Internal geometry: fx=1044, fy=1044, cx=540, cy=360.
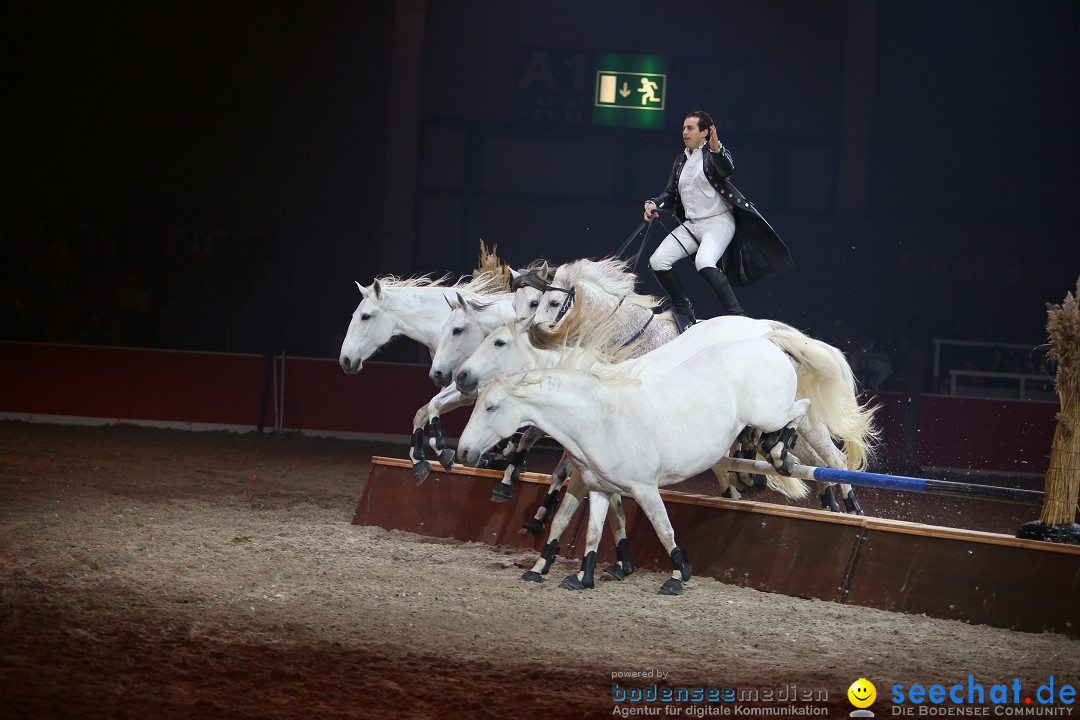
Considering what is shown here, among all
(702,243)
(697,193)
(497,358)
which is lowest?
(497,358)

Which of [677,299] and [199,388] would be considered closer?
[677,299]

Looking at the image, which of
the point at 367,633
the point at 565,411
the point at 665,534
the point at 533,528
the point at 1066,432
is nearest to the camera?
the point at 367,633

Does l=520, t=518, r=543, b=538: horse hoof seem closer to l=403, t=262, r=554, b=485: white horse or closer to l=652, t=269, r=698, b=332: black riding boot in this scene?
l=403, t=262, r=554, b=485: white horse

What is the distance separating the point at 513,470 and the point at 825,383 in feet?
6.76

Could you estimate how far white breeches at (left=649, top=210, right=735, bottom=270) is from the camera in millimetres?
6961

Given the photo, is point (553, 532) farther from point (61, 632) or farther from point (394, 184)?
point (394, 184)

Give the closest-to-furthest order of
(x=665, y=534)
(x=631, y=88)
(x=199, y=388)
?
(x=665, y=534) → (x=199, y=388) → (x=631, y=88)

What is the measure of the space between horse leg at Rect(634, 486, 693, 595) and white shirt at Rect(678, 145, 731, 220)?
232cm

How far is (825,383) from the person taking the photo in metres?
6.53

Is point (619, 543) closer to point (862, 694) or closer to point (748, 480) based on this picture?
point (748, 480)

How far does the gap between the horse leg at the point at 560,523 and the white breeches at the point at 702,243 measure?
5.57 ft

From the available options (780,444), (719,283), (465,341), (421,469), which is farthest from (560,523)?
(719,283)

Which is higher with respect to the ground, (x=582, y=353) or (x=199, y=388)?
(x=582, y=353)

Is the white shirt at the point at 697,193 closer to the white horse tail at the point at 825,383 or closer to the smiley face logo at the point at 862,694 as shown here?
the white horse tail at the point at 825,383
